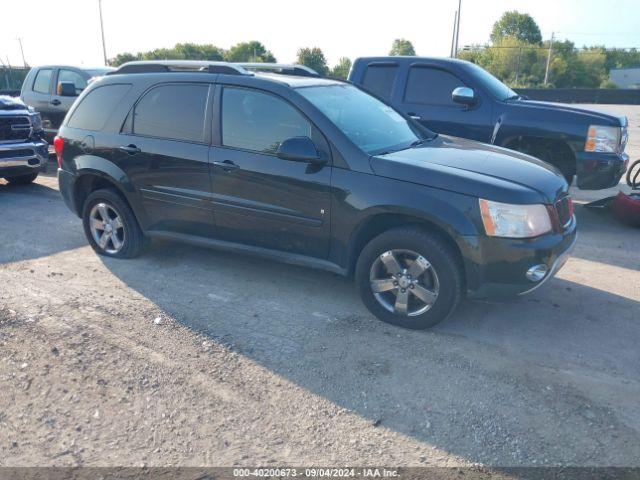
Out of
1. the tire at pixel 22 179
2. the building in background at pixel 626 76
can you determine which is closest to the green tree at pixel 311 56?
the building in background at pixel 626 76

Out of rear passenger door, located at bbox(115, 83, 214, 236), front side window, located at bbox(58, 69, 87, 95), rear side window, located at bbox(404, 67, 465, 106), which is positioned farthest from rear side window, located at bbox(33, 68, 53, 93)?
rear side window, located at bbox(404, 67, 465, 106)

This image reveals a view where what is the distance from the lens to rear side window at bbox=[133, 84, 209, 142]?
479 cm

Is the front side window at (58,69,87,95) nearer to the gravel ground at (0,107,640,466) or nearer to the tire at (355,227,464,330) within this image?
the gravel ground at (0,107,640,466)

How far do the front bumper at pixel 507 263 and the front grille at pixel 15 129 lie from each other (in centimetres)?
736

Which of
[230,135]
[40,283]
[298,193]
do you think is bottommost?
[40,283]

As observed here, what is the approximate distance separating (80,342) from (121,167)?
6.22 ft

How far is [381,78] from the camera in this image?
7887 millimetres

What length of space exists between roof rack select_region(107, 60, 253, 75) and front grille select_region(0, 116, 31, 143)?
149 inches

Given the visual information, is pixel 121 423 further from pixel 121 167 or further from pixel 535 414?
pixel 121 167

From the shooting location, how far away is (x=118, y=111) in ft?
17.2

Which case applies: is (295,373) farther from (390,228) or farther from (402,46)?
(402,46)

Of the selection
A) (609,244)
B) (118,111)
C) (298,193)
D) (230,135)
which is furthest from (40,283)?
(609,244)

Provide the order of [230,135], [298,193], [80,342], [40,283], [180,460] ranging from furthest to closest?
[40,283]
[230,135]
[298,193]
[80,342]
[180,460]

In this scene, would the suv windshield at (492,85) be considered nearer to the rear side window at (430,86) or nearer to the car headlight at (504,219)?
the rear side window at (430,86)
